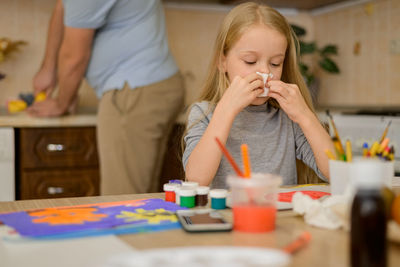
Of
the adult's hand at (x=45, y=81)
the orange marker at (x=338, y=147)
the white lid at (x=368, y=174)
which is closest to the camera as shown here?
the white lid at (x=368, y=174)

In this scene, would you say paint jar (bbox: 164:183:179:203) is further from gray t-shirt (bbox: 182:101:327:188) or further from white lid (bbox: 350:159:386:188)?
white lid (bbox: 350:159:386:188)

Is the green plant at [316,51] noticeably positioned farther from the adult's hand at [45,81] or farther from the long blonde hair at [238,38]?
the long blonde hair at [238,38]

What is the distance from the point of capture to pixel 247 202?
0.78m

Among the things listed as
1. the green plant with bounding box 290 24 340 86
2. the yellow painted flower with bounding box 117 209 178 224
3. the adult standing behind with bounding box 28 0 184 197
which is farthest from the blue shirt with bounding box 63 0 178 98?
the yellow painted flower with bounding box 117 209 178 224

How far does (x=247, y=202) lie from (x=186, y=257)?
258mm

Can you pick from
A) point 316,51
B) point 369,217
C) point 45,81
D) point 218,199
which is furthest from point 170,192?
point 316,51

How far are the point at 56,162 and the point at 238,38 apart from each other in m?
1.22

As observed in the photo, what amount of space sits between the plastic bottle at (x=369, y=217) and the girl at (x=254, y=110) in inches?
26.3

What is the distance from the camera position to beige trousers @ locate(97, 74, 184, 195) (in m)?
2.08

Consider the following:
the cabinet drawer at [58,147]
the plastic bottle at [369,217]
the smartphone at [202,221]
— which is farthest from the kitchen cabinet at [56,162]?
the plastic bottle at [369,217]

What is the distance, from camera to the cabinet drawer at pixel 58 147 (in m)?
2.29

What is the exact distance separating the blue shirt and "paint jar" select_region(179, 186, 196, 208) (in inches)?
47.2

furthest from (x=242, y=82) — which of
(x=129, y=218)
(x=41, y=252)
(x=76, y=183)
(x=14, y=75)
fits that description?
(x=14, y=75)

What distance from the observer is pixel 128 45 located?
Answer: 211cm
